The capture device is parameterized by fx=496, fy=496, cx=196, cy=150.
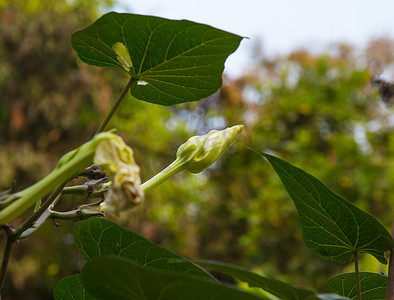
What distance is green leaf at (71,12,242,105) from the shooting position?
349 millimetres

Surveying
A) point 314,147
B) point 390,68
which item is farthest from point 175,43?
point 390,68

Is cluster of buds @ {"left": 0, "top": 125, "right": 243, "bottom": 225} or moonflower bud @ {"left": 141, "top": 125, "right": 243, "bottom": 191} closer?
cluster of buds @ {"left": 0, "top": 125, "right": 243, "bottom": 225}

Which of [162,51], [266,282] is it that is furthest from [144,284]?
[162,51]

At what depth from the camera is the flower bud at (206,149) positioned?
38 centimetres

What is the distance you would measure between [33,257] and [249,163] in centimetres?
207

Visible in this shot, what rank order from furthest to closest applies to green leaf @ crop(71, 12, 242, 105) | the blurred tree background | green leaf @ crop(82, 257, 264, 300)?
the blurred tree background → green leaf @ crop(71, 12, 242, 105) → green leaf @ crop(82, 257, 264, 300)

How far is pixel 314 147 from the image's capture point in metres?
3.47

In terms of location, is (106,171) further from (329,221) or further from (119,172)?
(329,221)

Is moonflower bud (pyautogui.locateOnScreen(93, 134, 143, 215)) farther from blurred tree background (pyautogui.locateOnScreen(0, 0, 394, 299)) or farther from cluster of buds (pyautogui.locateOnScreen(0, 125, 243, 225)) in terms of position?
blurred tree background (pyautogui.locateOnScreen(0, 0, 394, 299))

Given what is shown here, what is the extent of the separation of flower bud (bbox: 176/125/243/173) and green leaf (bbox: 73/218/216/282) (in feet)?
0.32

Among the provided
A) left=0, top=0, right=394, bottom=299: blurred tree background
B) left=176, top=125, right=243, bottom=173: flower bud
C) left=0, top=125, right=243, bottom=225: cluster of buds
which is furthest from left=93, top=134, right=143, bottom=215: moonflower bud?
left=0, top=0, right=394, bottom=299: blurred tree background

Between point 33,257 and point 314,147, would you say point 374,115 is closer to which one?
point 314,147

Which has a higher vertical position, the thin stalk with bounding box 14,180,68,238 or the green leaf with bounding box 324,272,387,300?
the thin stalk with bounding box 14,180,68,238

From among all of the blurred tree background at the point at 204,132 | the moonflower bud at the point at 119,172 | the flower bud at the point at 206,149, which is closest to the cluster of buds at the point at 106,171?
the moonflower bud at the point at 119,172
